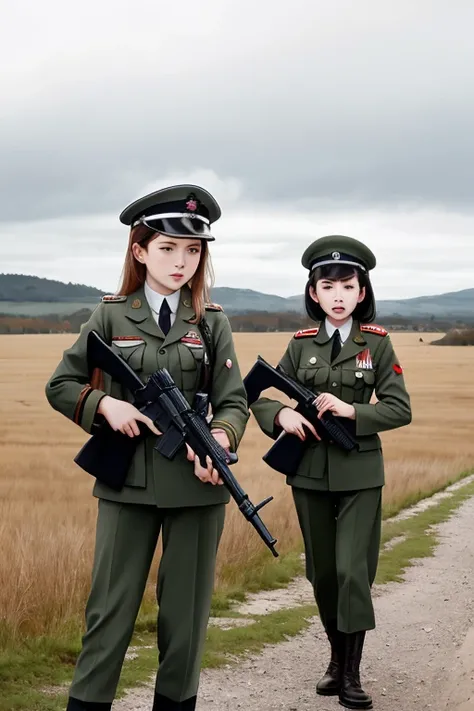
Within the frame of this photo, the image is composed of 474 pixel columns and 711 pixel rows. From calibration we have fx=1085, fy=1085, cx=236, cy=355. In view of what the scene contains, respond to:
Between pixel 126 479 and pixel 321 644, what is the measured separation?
9.70 ft

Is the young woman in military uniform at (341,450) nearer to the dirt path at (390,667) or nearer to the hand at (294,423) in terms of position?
the hand at (294,423)

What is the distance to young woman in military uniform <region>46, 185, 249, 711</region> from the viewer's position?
4.15m

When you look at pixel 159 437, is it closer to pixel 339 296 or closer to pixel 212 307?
pixel 212 307

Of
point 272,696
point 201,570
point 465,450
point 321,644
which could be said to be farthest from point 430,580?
point 465,450

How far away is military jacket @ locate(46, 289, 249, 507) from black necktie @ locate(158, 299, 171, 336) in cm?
4

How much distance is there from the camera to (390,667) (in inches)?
245

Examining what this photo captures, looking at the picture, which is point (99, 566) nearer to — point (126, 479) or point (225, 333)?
point (126, 479)

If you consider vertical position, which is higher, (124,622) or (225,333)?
(225,333)

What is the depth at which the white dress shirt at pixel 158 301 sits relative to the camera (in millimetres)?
4320

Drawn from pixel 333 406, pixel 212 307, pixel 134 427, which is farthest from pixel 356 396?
pixel 134 427

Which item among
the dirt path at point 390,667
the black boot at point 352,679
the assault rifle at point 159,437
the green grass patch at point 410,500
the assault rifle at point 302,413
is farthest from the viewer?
the green grass patch at point 410,500

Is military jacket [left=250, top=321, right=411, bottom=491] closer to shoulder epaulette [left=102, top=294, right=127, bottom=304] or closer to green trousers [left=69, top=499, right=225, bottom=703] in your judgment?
green trousers [left=69, top=499, right=225, bottom=703]

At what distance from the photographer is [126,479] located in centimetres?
418

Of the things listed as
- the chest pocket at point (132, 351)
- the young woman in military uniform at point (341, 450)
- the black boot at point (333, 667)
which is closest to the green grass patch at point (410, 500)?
the black boot at point (333, 667)
